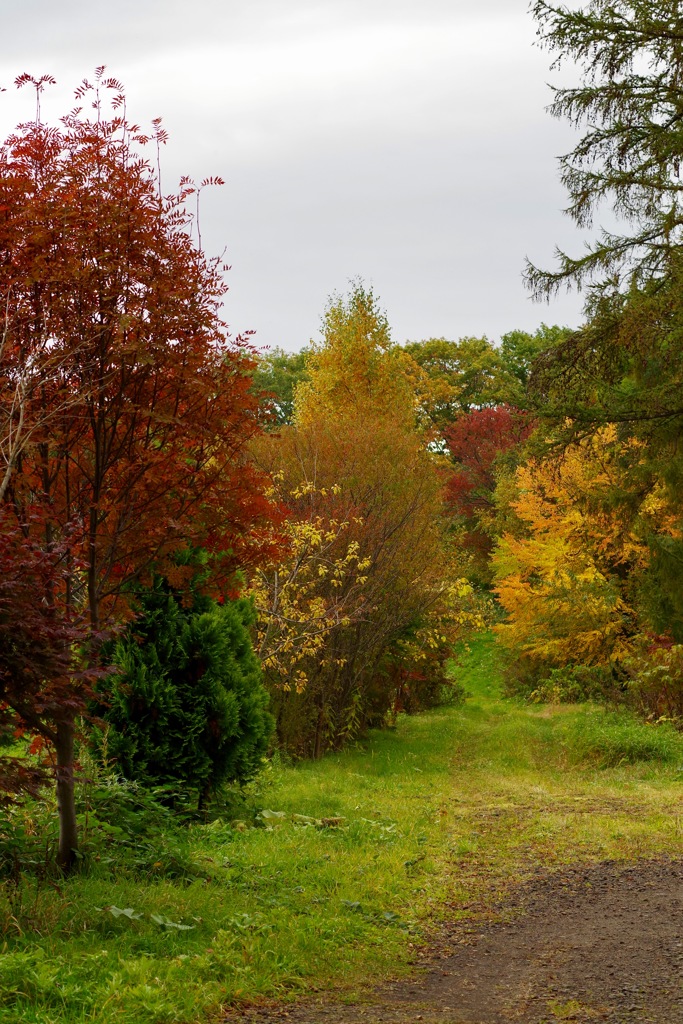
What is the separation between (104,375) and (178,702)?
309 cm

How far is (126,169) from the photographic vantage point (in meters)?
6.09

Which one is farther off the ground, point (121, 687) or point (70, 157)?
point (70, 157)

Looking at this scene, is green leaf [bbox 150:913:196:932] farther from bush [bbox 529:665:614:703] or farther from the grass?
bush [bbox 529:665:614:703]

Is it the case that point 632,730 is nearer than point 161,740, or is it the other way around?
point 161,740

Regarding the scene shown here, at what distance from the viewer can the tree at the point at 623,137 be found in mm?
12195

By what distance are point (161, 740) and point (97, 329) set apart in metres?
3.47

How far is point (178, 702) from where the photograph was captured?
7.90 m

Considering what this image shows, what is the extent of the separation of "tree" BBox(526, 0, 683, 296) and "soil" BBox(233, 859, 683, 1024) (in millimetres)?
9150

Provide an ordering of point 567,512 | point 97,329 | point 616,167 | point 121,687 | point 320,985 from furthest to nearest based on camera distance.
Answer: point 567,512 → point 616,167 → point 121,687 → point 97,329 → point 320,985

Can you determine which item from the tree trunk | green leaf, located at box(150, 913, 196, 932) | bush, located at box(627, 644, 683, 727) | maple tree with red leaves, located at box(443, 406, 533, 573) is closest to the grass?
green leaf, located at box(150, 913, 196, 932)

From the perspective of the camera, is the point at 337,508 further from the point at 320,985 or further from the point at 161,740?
the point at 320,985

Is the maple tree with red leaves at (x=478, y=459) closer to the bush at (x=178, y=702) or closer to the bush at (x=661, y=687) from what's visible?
the bush at (x=661, y=687)

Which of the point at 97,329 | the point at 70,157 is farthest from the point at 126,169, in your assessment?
the point at 97,329

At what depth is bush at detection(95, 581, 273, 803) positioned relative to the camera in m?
7.75
